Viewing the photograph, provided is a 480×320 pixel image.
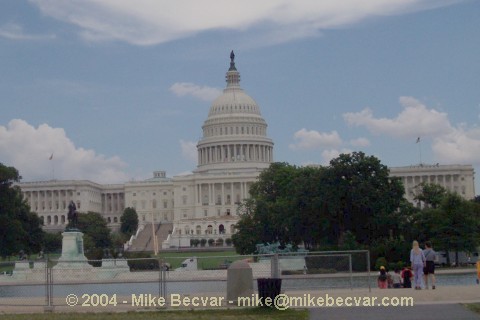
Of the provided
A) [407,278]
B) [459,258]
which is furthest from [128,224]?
[407,278]

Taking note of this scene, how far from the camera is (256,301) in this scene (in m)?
26.0

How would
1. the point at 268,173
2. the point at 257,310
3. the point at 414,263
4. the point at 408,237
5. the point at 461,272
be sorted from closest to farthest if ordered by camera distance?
the point at 257,310, the point at 414,263, the point at 461,272, the point at 408,237, the point at 268,173

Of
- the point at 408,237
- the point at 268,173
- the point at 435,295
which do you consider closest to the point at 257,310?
the point at 435,295

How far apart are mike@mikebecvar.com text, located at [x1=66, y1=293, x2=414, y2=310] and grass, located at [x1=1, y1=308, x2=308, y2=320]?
591 millimetres

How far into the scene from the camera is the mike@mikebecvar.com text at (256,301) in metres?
25.1

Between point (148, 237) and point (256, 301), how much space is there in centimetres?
14528

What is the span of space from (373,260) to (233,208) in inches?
5086

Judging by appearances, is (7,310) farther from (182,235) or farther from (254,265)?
(182,235)

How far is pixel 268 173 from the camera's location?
116000 mm

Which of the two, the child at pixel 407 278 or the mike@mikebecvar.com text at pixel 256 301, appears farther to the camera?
the child at pixel 407 278

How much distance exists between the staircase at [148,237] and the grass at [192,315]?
122347mm

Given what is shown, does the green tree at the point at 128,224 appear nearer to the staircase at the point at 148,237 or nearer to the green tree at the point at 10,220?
the staircase at the point at 148,237

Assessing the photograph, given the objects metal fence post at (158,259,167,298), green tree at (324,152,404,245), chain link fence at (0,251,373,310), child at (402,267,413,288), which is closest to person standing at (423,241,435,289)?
chain link fence at (0,251,373,310)

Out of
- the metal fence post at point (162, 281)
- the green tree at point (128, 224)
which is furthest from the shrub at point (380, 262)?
the green tree at point (128, 224)
